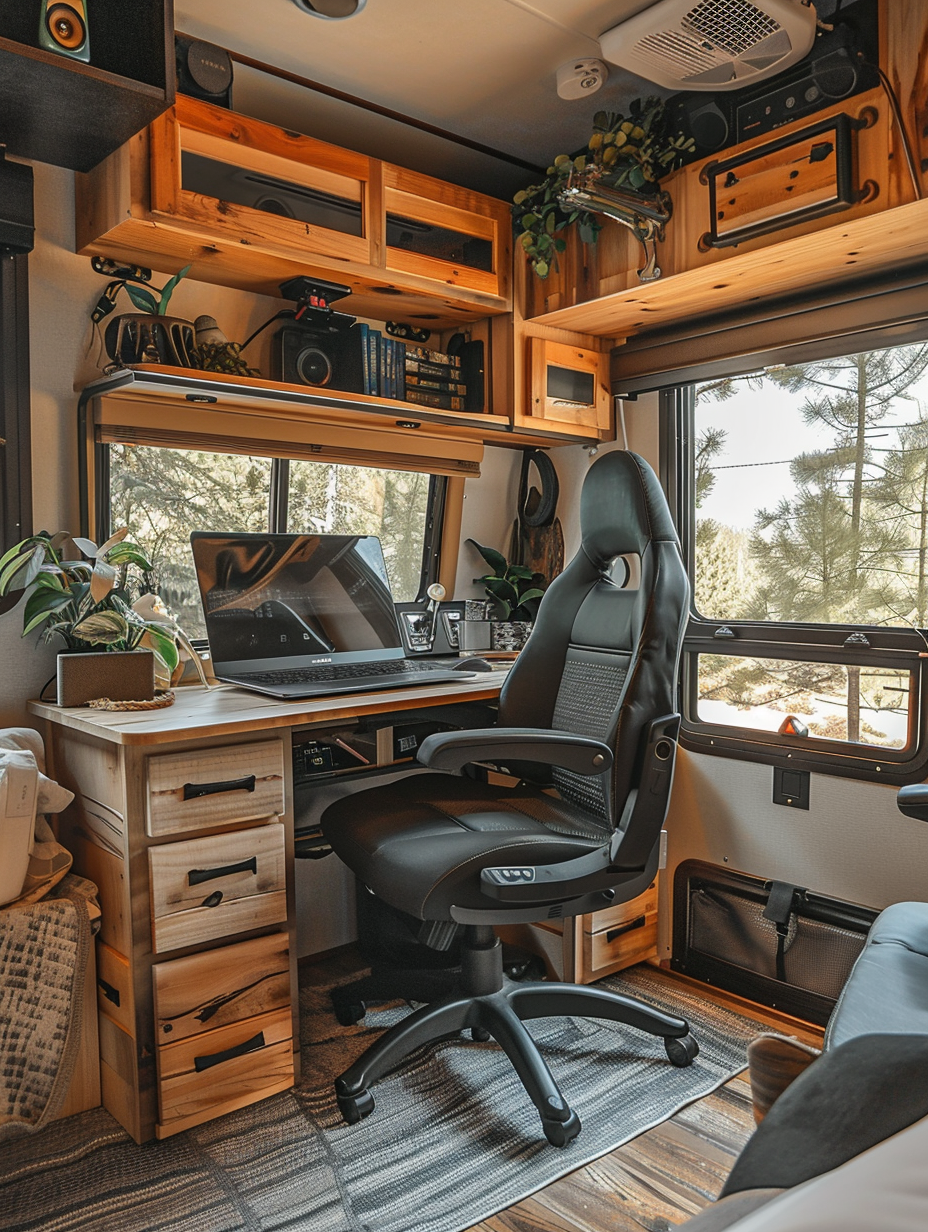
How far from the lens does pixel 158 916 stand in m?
1.73

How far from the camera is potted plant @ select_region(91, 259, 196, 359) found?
6.99 ft

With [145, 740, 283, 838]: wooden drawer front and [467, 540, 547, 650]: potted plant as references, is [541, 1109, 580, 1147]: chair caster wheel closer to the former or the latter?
[145, 740, 283, 838]: wooden drawer front

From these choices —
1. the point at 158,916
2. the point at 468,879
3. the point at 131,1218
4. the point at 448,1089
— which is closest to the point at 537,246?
the point at 468,879

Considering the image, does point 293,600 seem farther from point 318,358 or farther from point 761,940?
point 761,940

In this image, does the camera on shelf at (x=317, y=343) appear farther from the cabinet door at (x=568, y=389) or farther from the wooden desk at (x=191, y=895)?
the wooden desk at (x=191, y=895)

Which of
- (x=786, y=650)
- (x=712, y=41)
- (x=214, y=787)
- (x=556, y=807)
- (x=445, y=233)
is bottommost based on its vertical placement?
(x=556, y=807)

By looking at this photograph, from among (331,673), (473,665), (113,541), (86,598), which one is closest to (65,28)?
(113,541)

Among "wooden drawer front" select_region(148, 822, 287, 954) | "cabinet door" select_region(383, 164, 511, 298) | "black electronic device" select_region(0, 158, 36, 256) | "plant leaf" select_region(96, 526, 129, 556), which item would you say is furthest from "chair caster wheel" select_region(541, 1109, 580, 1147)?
"black electronic device" select_region(0, 158, 36, 256)

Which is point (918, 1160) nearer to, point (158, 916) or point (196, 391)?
point (158, 916)

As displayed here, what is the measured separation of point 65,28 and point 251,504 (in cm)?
124

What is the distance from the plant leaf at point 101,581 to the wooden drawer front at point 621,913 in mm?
1490

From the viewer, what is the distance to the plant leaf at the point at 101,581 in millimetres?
1894

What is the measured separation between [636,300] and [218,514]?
138 cm

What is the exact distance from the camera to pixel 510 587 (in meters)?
3.06
